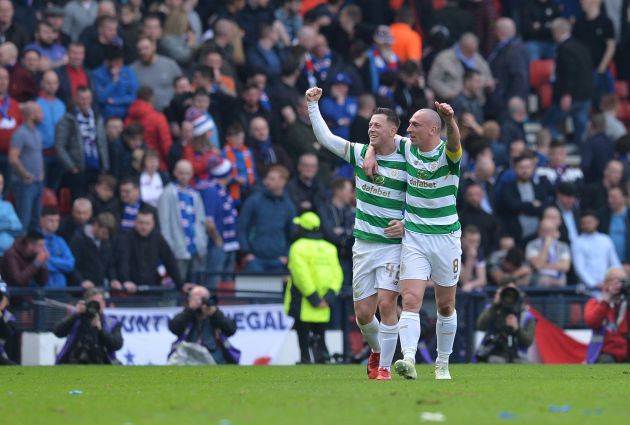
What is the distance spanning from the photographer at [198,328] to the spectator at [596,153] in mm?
9490

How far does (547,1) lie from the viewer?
30016mm

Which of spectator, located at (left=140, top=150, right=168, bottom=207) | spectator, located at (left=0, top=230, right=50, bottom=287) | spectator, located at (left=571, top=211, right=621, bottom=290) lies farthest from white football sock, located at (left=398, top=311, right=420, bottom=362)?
spectator, located at (left=571, top=211, right=621, bottom=290)

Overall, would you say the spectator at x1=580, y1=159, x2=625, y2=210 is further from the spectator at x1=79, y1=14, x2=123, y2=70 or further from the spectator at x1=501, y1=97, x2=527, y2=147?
the spectator at x1=79, y1=14, x2=123, y2=70

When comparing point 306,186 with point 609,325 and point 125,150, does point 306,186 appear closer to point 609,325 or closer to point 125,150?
point 125,150

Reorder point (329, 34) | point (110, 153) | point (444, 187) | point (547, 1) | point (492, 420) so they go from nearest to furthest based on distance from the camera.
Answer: point (492, 420)
point (444, 187)
point (110, 153)
point (329, 34)
point (547, 1)

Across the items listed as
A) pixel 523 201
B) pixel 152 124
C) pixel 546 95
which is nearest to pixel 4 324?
pixel 152 124

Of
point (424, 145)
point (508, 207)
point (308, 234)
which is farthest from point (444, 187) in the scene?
point (508, 207)

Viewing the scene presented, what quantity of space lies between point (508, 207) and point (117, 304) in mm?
7101

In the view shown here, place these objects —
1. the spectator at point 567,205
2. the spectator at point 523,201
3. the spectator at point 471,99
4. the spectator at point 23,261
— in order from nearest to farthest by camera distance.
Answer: the spectator at point 23,261
the spectator at point 523,201
the spectator at point 567,205
the spectator at point 471,99

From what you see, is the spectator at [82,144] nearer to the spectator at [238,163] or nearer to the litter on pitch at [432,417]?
the spectator at [238,163]

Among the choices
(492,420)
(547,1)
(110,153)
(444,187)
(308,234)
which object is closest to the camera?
(492,420)

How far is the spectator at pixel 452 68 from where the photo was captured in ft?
90.0

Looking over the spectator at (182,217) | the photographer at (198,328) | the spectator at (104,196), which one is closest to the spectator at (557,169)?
the spectator at (182,217)

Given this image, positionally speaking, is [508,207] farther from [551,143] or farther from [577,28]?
[577,28]
